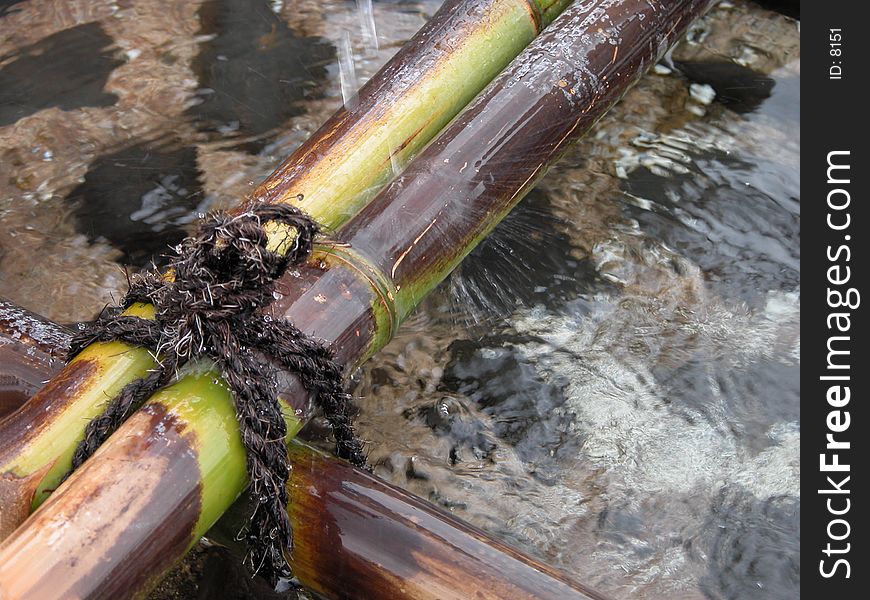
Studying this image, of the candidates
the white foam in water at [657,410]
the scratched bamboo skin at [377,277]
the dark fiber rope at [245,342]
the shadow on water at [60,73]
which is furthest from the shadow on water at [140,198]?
the dark fiber rope at [245,342]

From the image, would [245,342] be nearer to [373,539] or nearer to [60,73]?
[373,539]

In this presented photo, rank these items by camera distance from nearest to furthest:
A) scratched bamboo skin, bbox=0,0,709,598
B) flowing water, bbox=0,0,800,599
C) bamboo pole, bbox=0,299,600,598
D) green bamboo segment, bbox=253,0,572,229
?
scratched bamboo skin, bbox=0,0,709,598 < bamboo pole, bbox=0,299,600,598 < green bamboo segment, bbox=253,0,572,229 < flowing water, bbox=0,0,800,599

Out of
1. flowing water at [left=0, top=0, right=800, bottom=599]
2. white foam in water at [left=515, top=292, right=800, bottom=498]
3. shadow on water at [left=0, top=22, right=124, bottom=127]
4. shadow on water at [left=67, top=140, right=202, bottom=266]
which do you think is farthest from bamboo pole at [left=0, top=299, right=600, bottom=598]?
shadow on water at [left=0, top=22, right=124, bottom=127]

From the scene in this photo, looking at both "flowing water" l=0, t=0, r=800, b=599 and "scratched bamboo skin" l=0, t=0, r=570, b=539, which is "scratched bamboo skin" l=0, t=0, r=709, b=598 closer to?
"scratched bamboo skin" l=0, t=0, r=570, b=539

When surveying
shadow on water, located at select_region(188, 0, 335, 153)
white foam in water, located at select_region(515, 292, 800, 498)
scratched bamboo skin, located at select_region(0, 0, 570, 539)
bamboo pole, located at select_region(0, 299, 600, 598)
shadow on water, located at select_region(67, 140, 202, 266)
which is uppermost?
scratched bamboo skin, located at select_region(0, 0, 570, 539)

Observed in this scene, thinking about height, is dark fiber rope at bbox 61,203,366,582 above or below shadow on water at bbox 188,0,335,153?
above

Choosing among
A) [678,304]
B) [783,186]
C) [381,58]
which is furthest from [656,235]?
[381,58]

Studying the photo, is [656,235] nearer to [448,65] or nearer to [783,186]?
[783,186]
